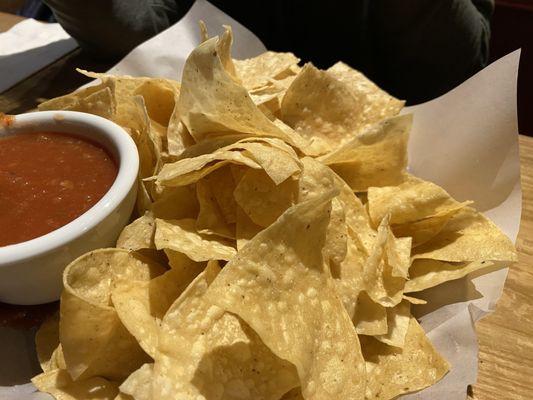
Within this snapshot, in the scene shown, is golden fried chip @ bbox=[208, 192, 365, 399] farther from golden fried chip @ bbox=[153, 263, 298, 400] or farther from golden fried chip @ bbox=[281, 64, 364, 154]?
golden fried chip @ bbox=[281, 64, 364, 154]

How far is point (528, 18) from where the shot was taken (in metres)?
2.82

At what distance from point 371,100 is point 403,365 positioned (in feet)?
2.23

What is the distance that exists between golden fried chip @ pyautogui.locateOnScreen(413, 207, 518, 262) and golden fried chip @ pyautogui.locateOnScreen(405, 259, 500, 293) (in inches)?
0.6

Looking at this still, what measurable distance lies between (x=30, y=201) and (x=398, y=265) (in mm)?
681

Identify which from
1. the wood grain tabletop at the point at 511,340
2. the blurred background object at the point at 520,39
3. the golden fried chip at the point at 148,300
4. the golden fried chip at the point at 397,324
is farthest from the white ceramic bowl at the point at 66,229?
the blurred background object at the point at 520,39

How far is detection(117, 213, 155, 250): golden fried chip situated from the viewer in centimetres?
98

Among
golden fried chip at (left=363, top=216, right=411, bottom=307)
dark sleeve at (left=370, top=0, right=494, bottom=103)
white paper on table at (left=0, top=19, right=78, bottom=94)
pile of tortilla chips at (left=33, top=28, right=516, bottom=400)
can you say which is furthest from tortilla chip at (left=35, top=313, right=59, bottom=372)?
dark sleeve at (left=370, top=0, right=494, bottom=103)

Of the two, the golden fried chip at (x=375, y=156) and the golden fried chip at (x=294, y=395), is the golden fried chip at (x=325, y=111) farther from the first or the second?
the golden fried chip at (x=294, y=395)

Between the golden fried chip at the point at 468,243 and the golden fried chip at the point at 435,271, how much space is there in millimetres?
15

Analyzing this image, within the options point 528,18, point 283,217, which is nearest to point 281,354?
point 283,217

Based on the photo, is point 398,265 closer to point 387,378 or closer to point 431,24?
point 387,378

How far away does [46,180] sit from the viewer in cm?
98

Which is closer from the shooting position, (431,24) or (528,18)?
(431,24)

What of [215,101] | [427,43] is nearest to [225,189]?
[215,101]
